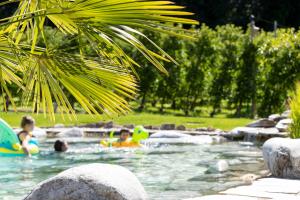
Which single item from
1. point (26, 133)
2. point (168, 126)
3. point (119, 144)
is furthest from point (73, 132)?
point (26, 133)

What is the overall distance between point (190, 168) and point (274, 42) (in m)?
7.77

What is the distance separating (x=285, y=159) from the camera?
21.5 feet

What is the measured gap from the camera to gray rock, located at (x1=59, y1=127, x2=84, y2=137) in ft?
47.4

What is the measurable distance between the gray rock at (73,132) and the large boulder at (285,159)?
27.1 feet

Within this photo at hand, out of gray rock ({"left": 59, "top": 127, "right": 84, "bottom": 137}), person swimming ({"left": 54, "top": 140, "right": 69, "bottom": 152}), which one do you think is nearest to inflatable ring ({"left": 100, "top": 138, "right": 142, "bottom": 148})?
person swimming ({"left": 54, "top": 140, "right": 69, "bottom": 152})

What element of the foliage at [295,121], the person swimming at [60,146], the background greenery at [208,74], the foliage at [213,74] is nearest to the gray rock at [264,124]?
the person swimming at [60,146]

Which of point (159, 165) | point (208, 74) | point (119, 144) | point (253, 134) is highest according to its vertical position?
point (208, 74)

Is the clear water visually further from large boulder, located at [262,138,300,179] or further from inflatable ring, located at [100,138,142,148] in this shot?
large boulder, located at [262,138,300,179]

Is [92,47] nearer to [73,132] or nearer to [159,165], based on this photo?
[159,165]

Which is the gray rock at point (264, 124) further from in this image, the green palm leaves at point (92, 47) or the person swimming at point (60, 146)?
the green palm leaves at point (92, 47)

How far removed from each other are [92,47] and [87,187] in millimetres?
1122

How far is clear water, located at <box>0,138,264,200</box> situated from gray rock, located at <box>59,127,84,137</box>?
1.98 feet

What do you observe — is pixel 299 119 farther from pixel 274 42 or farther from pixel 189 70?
pixel 189 70

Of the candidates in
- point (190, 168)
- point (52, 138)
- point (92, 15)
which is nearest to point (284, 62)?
point (52, 138)
